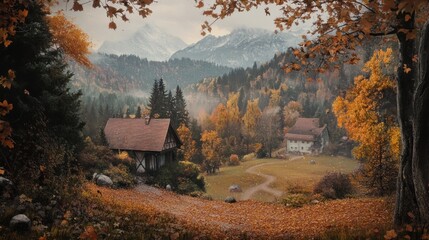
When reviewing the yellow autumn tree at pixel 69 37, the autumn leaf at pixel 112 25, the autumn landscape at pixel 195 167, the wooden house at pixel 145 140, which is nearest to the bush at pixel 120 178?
the autumn landscape at pixel 195 167

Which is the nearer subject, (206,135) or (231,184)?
(231,184)

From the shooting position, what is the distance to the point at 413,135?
765cm

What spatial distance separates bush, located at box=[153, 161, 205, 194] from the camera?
3156 centimetres

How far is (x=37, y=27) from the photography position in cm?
1758

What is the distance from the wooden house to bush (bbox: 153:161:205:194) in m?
2.03

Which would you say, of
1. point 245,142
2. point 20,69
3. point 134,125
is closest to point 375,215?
point 20,69

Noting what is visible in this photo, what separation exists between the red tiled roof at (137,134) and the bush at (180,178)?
103 inches

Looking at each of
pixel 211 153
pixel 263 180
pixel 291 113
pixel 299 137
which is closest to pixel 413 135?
pixel 263 180

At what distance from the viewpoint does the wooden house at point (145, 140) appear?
3566 cm

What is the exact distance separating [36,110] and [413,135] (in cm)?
1611

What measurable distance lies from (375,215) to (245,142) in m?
73.9

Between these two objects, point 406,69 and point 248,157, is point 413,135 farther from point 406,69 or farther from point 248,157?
point 248,157

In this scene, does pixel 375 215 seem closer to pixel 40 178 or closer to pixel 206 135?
pixel 40 178

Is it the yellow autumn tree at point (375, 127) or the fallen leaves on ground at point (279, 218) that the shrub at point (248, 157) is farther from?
the yellow autumn tree at point (375, 127)
